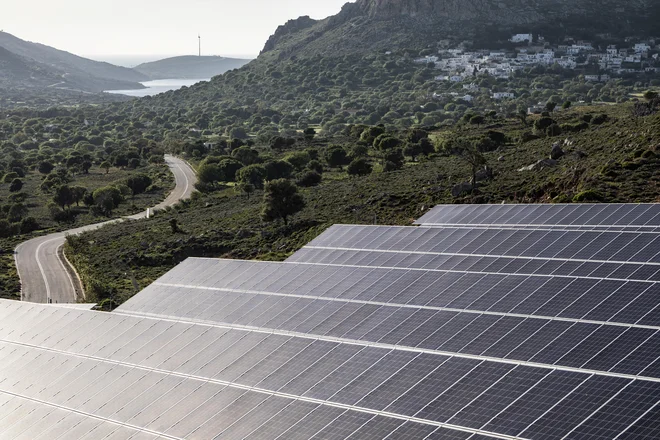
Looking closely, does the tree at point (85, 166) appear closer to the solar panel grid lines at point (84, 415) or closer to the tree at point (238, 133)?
the tree at point (238, 133)

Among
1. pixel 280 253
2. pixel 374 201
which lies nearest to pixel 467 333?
pixel 280 253

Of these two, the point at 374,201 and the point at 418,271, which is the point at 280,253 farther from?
the point at 418,271

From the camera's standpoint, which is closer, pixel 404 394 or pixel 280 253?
pixel 404 394

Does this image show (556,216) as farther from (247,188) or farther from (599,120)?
(599,120)

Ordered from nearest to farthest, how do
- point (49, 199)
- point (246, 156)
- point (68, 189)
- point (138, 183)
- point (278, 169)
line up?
point (68, 189) → point (278, 169) → point (49, 199) → point (138, 183) → point (246, 156)

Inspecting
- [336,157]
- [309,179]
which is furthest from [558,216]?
[336,157]
